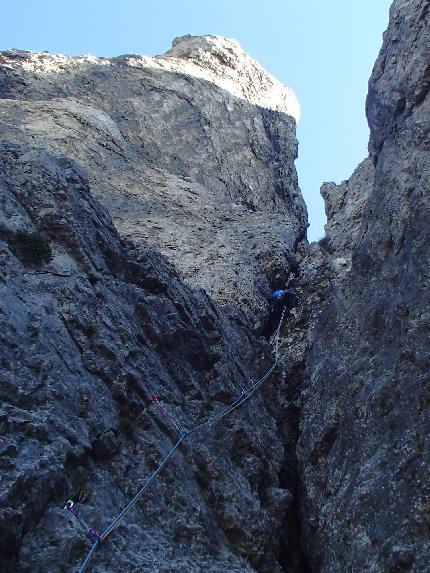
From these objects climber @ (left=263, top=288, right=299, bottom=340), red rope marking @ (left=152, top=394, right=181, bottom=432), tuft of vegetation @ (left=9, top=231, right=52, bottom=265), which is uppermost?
tuft of vegetation @ (left=9, top=231, right=52, bottom=265)

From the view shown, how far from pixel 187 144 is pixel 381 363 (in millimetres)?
22091

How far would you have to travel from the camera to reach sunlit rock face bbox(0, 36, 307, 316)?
968 inches

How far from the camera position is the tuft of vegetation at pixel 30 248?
14.8m

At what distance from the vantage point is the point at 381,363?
50.5 ft

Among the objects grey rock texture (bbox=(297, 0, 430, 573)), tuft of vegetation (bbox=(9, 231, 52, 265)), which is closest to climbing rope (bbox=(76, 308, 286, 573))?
grey rock texture (bbox=(297, 0, 430, 573))

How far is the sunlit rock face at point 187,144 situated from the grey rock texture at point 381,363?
3489 millimetres

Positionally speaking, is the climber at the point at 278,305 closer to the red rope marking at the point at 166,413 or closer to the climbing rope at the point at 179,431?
the climbing rope at the point at 179,431

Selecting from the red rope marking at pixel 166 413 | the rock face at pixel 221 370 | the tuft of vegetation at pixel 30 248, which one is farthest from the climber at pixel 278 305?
the tuft of vegetation at pixel 30 248

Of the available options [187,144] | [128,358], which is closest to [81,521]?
[128,358]

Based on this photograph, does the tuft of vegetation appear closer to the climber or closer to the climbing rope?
the climbing rope

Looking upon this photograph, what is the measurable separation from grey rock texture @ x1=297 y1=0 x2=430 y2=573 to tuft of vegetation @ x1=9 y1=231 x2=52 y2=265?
7.00 meters

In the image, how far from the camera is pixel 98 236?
17484 mm

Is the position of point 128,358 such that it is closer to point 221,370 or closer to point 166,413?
point 166,413

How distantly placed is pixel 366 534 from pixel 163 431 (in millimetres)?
3977
